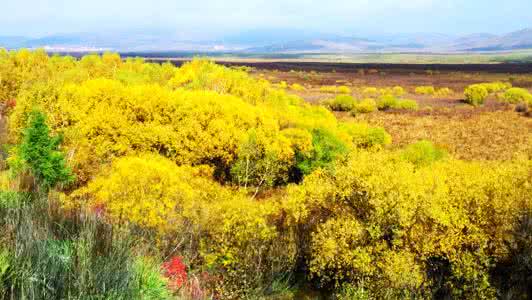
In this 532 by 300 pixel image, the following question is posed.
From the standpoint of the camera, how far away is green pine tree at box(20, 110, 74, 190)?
74.9 ft

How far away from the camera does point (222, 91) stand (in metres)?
38.2

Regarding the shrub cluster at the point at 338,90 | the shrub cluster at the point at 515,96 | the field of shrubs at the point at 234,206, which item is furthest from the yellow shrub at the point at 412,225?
the shrub cluster at the point at 338,90

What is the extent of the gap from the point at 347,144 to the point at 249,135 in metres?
9.80

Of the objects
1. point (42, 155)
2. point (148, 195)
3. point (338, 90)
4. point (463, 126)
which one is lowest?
point (463, 126)

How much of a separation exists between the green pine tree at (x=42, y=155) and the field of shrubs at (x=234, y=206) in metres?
0.08

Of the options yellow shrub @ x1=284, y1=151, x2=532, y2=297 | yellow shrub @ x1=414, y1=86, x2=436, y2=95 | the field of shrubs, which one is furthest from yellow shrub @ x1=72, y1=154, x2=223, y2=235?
yellow shrub @ x1=414, y1=86, x2=436, y2=95

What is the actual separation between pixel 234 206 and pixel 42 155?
11523 mm

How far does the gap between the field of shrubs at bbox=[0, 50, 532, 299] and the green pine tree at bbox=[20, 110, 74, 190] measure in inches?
3.3

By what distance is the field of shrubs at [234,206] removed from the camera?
6.11 m

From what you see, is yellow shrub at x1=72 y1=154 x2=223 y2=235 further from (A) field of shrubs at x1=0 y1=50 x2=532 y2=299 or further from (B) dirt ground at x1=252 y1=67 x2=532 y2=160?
(B) dirt ground at x1=252 y1=67 x2=532 y2=160

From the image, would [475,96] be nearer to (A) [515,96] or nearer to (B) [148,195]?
(A) [515,96]

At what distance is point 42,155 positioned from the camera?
2358 cm

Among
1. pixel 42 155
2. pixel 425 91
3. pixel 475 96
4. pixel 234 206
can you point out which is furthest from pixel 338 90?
pixel 234 206

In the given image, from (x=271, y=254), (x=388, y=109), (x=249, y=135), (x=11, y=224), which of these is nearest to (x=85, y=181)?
(x=249, y=135)
